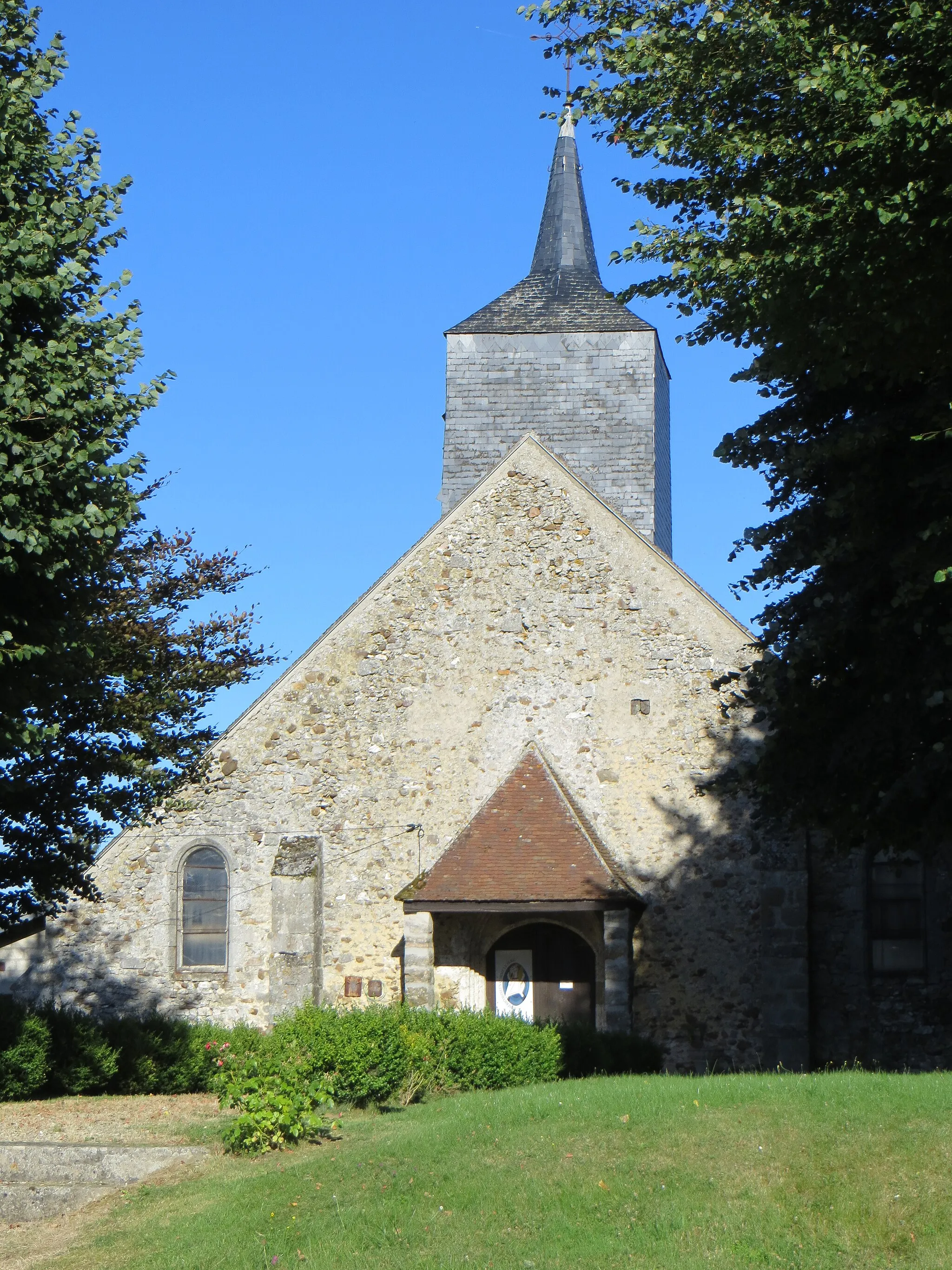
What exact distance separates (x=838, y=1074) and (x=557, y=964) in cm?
659

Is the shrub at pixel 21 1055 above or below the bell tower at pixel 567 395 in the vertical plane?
below

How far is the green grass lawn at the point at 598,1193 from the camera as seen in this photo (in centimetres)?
841

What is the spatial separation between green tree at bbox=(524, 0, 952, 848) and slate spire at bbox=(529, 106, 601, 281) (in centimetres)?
1743

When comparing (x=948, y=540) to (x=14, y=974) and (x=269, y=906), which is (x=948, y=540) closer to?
(x=269, y=906)

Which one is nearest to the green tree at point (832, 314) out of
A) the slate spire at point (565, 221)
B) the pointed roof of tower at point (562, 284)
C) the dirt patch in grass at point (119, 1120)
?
the dirt patch in grass at point (119, 1120)

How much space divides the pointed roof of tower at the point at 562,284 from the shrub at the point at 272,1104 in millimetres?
17826

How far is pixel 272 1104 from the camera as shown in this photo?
38.2ft

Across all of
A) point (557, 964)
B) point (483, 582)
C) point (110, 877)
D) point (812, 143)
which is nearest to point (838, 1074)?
point (557, 964)

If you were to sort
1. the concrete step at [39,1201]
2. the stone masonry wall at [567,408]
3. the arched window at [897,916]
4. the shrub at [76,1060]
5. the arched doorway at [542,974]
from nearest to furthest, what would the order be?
the concrete step at [39,1201] < the shrub at [76,1060] < the arched window at [897,916] < the arched doorway at [542,974] < the stone masonry wall at [567,408]

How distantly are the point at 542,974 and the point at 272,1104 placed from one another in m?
7.79

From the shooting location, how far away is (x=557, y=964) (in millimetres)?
18984

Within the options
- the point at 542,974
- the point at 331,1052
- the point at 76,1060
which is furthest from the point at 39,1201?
the point at 542,974

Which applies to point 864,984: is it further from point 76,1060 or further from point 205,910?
point 76,1060

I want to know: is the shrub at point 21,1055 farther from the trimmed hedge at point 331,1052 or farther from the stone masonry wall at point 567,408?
the stone masonry wall at point 567,408
